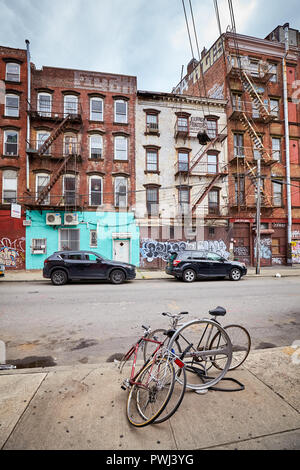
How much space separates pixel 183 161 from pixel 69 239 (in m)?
11.7

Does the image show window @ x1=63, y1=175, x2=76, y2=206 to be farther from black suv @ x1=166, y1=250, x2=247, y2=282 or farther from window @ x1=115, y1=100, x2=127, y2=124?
black suv @ x1=166, y1=250, x2=247, y2=282

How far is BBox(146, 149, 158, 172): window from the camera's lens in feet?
62.6

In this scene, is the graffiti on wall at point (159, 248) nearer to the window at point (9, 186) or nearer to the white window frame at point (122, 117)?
the white window frame at point (122, 117)

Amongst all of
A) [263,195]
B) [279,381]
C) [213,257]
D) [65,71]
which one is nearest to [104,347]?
[279,381]

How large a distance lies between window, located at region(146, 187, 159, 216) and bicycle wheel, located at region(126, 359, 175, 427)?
1642 cm

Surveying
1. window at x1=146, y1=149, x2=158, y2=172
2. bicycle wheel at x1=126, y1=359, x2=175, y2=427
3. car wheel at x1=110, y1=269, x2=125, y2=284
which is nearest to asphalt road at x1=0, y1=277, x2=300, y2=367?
bicycle wheel at x1=126, y1=359, x2=175, y2=427

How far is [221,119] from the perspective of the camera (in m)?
20.4

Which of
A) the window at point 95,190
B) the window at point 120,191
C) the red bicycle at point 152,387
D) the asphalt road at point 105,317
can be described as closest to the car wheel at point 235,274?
the asphalt road at point 105,317

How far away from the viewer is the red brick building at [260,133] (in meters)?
19.8

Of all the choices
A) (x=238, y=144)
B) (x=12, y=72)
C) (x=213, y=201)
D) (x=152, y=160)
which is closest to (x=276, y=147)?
(x=238, y=144)

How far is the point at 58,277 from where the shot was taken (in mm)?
10750

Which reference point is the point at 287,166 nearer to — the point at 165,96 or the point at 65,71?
the point at 165,96

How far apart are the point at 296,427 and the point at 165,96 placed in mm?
21991

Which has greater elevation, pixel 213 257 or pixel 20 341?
pixel 213 257
